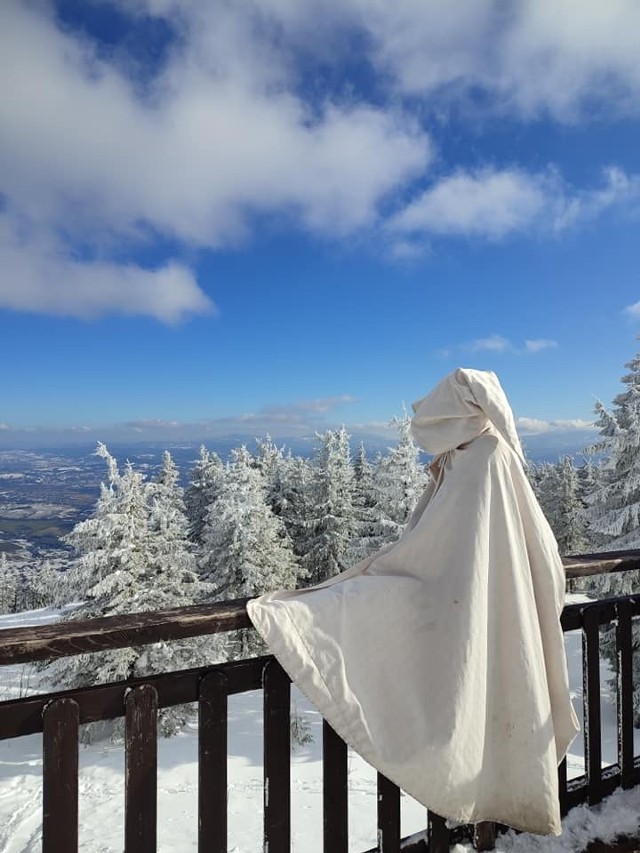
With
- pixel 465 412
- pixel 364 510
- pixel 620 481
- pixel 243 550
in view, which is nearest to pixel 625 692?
pixel 465 412

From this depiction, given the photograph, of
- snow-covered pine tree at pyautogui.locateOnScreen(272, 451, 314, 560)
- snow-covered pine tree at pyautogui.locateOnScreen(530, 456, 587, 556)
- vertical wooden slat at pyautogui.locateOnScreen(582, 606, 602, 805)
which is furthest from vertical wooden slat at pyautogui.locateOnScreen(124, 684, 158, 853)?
snow-covered pine tree at pyautogui.locateOnScreen(530, 456, 587, 556)

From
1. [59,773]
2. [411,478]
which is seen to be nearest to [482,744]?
[59,773]

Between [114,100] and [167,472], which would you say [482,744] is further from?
[167,472]

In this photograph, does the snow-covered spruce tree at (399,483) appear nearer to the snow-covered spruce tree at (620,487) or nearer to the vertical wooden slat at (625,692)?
the snow-covered spruce tree at (620,487)

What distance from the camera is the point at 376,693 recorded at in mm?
Result: 1715

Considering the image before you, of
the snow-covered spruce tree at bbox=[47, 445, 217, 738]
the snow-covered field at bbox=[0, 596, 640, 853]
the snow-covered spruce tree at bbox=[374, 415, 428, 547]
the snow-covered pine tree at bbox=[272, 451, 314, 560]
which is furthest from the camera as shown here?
the snow-covered pine tree at bbox=[272, 451, 314, 560]

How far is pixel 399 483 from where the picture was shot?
1850 centimetres

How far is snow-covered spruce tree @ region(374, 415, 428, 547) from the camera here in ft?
59.0

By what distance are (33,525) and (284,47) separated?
68.0 metres

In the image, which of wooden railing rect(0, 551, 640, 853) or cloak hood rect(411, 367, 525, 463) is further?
cloak hood rect(411, 367, 525, 463)

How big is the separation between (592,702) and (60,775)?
2.34 metres

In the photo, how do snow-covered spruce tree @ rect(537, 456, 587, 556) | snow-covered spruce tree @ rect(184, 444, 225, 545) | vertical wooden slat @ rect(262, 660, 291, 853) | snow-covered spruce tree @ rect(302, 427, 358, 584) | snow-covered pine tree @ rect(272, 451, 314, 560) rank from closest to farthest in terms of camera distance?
vertical wooden slat @ rect(262, 660, 291, 853) < snow-covered spruce tree @ rect(302, 427, 358, 584) < snow-covered pine tree @ rect(272, 451, 314, 560) < snow-covered spruce tree @ rect(184, 444, 225, 545) < snow-covered spruce tree @ rect(537, 456, 587, 556)

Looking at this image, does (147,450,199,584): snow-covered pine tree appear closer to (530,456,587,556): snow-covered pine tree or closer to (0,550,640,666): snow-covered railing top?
(0,550,640,666): snow-covered railing top

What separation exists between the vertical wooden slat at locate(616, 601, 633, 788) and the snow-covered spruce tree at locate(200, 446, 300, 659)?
640 inches
